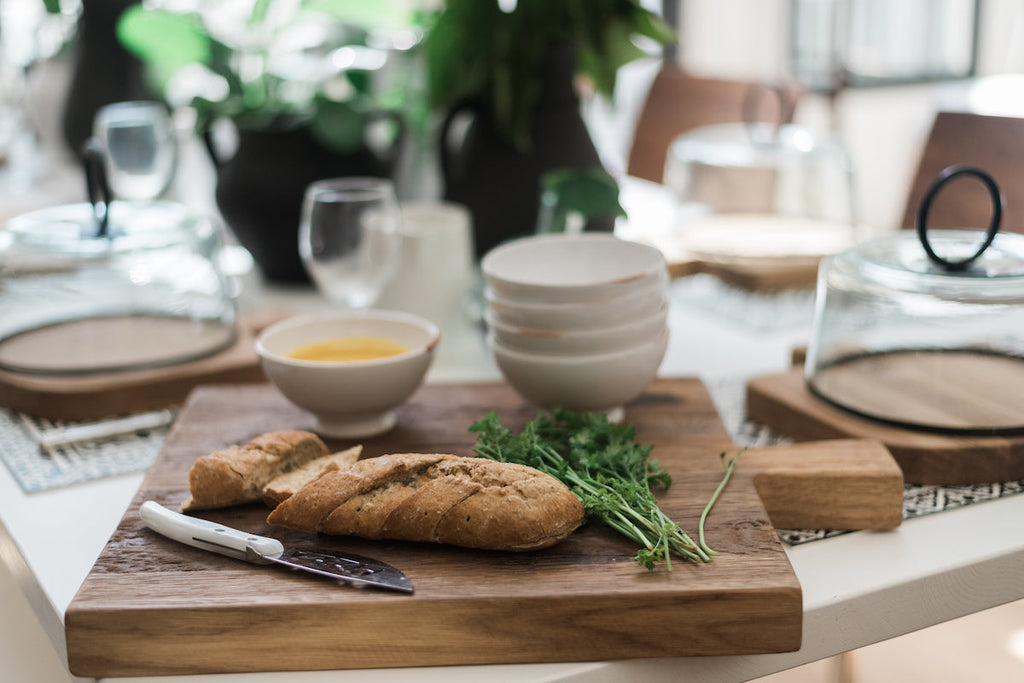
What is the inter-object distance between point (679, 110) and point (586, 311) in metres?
1.68

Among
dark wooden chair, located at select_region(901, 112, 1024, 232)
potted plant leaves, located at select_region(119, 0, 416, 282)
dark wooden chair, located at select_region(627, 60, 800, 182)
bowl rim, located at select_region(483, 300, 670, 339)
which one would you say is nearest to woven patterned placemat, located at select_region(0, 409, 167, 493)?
bowl rim, located at select_region(483, 300, 670, 339)

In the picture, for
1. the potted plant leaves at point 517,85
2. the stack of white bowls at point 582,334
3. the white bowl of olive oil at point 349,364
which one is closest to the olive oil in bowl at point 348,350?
the white bowl of olive oil at point 349,364

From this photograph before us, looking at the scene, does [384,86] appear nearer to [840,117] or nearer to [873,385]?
[873,385]

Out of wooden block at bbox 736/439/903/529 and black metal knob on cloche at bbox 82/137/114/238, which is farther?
black metal knob on cloche at bbox 82/137/114/238

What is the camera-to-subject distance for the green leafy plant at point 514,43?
1.34 meters

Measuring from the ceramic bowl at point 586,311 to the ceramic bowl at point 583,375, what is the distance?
0.03 metres

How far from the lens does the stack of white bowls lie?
0.84 meters

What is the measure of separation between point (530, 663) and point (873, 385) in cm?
48

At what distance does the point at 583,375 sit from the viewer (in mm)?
859

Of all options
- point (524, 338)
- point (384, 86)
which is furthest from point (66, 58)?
point (524, 338)

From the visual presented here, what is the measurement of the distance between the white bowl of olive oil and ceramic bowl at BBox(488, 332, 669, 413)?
0.30ft

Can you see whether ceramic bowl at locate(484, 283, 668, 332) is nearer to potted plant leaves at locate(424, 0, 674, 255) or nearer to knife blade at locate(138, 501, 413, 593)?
knife blade at locate(138, 501, 413, 593)

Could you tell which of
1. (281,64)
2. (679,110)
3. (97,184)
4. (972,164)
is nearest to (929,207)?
(972,164)

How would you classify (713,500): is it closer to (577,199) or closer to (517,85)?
(577,199)
